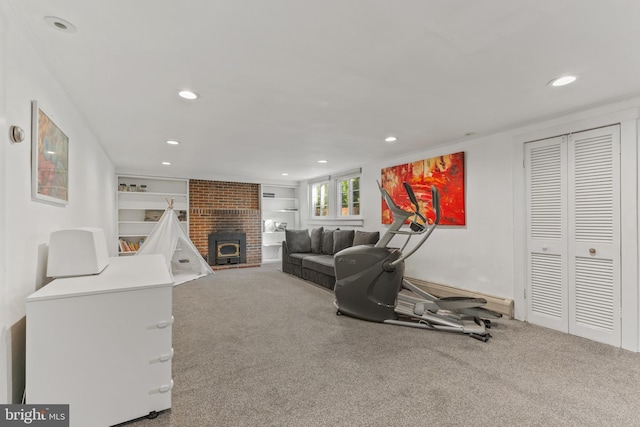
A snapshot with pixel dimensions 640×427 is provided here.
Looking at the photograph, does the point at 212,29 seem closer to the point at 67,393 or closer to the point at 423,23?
the point at 423,23

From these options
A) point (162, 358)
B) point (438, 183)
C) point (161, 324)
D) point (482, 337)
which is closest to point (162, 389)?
point (162, 358)

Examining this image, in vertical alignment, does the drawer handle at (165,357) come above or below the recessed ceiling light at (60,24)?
below

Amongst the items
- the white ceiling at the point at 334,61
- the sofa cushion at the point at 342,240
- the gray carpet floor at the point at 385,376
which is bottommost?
the gray carpet floor at the point at 385,376

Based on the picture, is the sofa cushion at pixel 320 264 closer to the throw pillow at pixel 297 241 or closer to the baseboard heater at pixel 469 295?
the throw pillow at pixel 297 241

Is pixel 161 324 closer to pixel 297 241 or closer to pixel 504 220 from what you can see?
pixel 504 220

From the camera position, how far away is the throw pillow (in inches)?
251

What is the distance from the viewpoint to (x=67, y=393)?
1.47m

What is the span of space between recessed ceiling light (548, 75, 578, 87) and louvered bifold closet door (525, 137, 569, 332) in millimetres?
961

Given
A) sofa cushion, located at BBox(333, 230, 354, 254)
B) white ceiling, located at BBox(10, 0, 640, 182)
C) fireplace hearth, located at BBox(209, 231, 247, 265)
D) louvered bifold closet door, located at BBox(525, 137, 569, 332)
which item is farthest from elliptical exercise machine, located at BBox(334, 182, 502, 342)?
fireplace hearth, located at BBox(209, 231, 247, 265)

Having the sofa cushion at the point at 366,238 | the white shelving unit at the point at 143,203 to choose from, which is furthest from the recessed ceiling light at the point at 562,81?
Answer: the white shelving unit at the point at 143,203

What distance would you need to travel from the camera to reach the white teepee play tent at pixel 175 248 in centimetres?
541

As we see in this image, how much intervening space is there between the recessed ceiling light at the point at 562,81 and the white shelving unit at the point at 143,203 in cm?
668

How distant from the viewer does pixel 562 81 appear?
2.22m

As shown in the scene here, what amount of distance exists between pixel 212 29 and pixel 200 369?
7.71 feet
